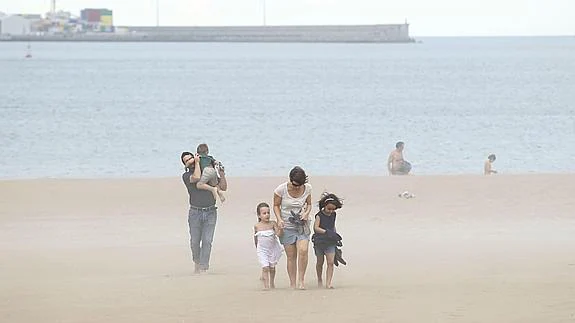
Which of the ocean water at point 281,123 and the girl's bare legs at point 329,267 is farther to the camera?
the ocean water at point 281,123

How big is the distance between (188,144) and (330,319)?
30734 mm

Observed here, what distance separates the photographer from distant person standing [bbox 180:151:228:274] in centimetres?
1207

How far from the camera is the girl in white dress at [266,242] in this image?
1134 centimetres

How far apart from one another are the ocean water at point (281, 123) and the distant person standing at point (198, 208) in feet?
57.0

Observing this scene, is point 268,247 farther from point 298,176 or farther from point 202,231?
point 202,231

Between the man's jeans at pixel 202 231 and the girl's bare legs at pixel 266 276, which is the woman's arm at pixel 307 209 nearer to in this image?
the girl's bare legs at pixel 266 276

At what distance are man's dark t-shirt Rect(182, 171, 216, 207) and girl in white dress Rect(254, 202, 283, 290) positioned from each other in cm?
94

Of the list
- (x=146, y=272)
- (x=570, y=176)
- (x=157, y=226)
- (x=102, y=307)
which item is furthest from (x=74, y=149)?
(x=102, y=307)

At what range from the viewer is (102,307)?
10656 mm

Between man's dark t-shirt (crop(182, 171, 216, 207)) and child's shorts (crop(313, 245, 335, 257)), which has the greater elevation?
man's dark t-shirt (crop(182, 171, 216, 207))

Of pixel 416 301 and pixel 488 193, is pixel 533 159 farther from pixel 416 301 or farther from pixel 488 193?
pixel 416 301

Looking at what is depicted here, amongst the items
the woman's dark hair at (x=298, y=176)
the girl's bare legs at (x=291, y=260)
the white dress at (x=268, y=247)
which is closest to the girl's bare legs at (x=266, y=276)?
the white dress at (x=268, y=247)

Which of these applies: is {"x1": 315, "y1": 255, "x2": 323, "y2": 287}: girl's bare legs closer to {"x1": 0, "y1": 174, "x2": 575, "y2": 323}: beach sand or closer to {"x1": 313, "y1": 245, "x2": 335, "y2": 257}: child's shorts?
{"x1": 313, "y1": 245, "x2": 335, "y2": 257}: child's shorts

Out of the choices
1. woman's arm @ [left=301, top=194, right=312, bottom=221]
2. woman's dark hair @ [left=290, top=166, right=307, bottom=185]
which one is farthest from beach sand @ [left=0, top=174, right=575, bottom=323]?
woman's dark hair @ [left=290, top=166, right=307, bottom=185]
